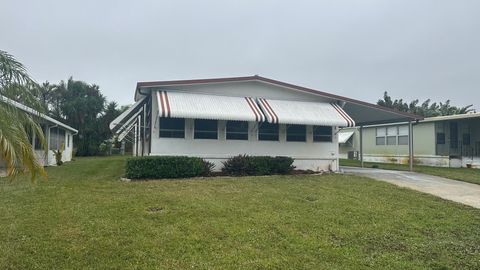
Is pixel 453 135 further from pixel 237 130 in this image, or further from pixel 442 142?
pixel 237 130

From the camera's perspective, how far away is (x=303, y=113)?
1623 cm

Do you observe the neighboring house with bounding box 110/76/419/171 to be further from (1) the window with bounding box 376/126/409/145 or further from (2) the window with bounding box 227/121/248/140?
Result: (1) the window with bounding box 376/126/409/145

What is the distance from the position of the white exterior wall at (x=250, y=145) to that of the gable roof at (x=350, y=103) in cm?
43

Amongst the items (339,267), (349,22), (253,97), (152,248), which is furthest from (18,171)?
(349,22)

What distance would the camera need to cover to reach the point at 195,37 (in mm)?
23297

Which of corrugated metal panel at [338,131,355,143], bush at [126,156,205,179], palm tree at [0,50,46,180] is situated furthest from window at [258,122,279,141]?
corrugated metal panel at [338,131,355,143]

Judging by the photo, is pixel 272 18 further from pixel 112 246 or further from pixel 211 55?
pixel 112 246

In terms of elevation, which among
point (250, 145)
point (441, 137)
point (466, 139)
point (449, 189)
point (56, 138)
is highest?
point (441, 137)

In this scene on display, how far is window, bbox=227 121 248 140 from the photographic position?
16.1 m

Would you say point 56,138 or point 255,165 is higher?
point 56,138

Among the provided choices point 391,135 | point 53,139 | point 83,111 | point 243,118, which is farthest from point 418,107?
point 53,139

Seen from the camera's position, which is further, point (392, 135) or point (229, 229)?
point (392, 135)

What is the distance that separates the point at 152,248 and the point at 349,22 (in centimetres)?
1944

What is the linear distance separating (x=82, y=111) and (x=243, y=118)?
3205cm
